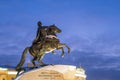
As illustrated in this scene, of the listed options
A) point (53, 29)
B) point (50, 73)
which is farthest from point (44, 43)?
point (50, 73)

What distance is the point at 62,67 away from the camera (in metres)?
16.3

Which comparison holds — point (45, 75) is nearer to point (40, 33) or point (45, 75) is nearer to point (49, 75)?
point (49, 75)

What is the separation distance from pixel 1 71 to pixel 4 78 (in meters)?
0.82

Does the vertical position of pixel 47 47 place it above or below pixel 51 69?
above

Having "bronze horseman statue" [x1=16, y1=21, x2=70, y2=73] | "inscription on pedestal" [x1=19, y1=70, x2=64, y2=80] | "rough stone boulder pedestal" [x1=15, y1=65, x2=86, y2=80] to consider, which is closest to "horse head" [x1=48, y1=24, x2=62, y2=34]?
"bronze horseman statue" [x1=16, y1=21, x2=70, y2=73]

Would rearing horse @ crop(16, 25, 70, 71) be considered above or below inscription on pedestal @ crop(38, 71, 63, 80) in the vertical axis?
above

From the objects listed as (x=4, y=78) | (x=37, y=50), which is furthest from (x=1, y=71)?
(x=37, y=50)

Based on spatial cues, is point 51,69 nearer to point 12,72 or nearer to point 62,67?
point 62,67

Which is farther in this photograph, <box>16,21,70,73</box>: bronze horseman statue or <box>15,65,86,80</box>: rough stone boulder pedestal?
<box>16,21,70,73</box>: bronze horseman statue

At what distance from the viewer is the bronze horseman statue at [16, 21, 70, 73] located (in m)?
16.7

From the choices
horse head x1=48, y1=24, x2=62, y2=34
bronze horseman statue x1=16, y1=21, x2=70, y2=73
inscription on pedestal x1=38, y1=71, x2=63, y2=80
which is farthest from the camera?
horse head x1=48, y1=24, x2=62, y2=34

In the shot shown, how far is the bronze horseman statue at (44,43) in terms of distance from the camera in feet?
54.8

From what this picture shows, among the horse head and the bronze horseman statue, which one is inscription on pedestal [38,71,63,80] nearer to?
the bronze horseman statue

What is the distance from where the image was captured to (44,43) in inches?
658
